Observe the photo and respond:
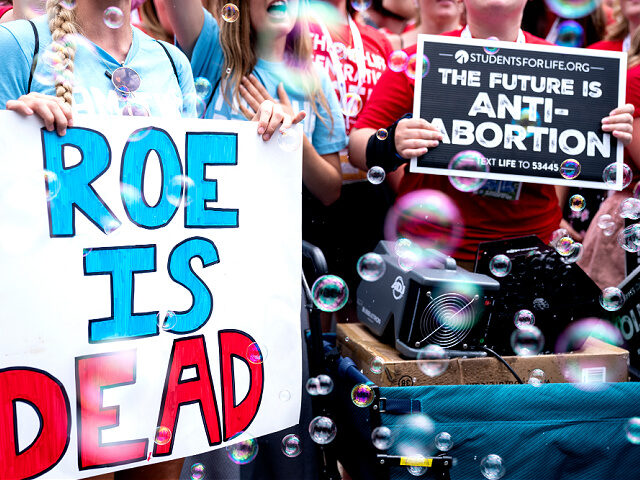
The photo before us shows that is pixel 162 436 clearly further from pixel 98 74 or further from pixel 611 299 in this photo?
pixel 611 299

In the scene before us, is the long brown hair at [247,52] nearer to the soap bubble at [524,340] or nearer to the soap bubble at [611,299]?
the soap bubble at [524,340]

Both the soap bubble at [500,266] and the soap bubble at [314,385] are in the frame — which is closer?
the soap bubble at [314,385]

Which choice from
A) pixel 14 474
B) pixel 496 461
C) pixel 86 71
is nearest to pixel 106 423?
pixel 14 474

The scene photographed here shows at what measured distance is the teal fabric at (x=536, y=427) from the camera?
1707 millimetres

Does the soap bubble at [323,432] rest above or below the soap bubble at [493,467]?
above

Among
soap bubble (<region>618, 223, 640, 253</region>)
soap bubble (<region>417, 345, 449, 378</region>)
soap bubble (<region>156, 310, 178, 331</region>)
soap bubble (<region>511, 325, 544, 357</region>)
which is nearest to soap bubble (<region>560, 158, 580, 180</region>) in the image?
soap bubble (<region>618, 223, 640, 253</region>)

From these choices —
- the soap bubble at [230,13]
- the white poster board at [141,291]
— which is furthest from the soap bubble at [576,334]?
the soap bubble at [230,13]

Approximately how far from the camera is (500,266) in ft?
6.39

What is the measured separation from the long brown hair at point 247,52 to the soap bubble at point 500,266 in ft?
2.54

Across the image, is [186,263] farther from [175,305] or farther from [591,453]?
[591,453]

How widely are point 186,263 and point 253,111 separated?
724mm

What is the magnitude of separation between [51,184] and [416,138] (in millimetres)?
1102

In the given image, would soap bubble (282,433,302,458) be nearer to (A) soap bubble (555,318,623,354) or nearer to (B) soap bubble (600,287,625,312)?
(A) soap bubble (555,318,623,354)

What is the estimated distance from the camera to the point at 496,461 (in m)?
1.70
